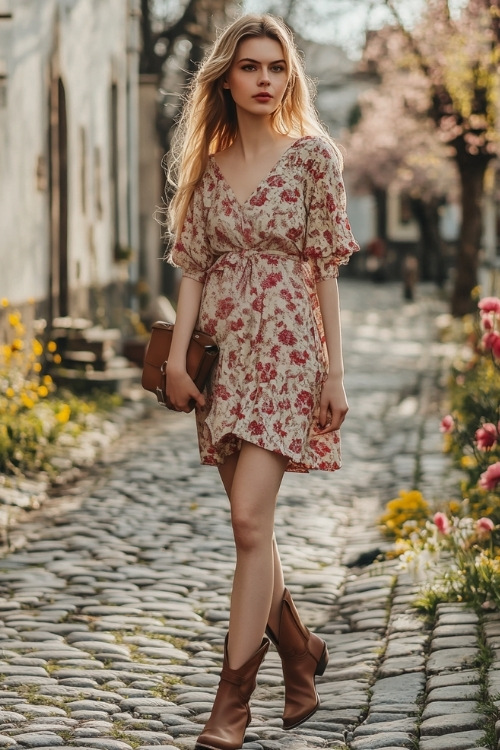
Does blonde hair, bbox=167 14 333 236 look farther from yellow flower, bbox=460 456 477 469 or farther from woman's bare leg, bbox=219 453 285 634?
yellow flower, bbox=460 456 477 469

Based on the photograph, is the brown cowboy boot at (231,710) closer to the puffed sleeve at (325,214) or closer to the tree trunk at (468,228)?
the puffed sleeve at (325,214)

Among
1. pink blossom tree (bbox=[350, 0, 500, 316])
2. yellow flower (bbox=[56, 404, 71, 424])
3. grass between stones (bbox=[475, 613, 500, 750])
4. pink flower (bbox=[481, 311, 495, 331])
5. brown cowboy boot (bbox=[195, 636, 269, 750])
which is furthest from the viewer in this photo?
pink blossom tree (bbox=[350, 0, 500, 316])

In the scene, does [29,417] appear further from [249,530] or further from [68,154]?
[249,530]

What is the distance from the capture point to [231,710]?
4.00m

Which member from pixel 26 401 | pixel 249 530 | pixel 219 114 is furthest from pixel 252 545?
pixel 26 401

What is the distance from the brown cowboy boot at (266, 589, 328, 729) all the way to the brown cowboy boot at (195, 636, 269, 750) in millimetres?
270

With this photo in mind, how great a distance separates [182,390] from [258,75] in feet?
3.18

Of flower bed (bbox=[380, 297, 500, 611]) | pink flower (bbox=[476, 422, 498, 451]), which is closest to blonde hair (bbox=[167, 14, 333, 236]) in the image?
flower bed (bbox=[380, 297, 500, 611])

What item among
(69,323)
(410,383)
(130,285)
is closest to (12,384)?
(69,323)

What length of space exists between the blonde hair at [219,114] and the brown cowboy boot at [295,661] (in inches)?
49.7

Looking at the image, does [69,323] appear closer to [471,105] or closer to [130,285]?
[130,285]

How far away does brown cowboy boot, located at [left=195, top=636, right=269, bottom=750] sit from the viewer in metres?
3.93

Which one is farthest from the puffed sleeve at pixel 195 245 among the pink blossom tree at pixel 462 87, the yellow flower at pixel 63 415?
the pink blossom tree at pixel 462 87

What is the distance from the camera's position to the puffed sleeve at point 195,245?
4270 millimetres
